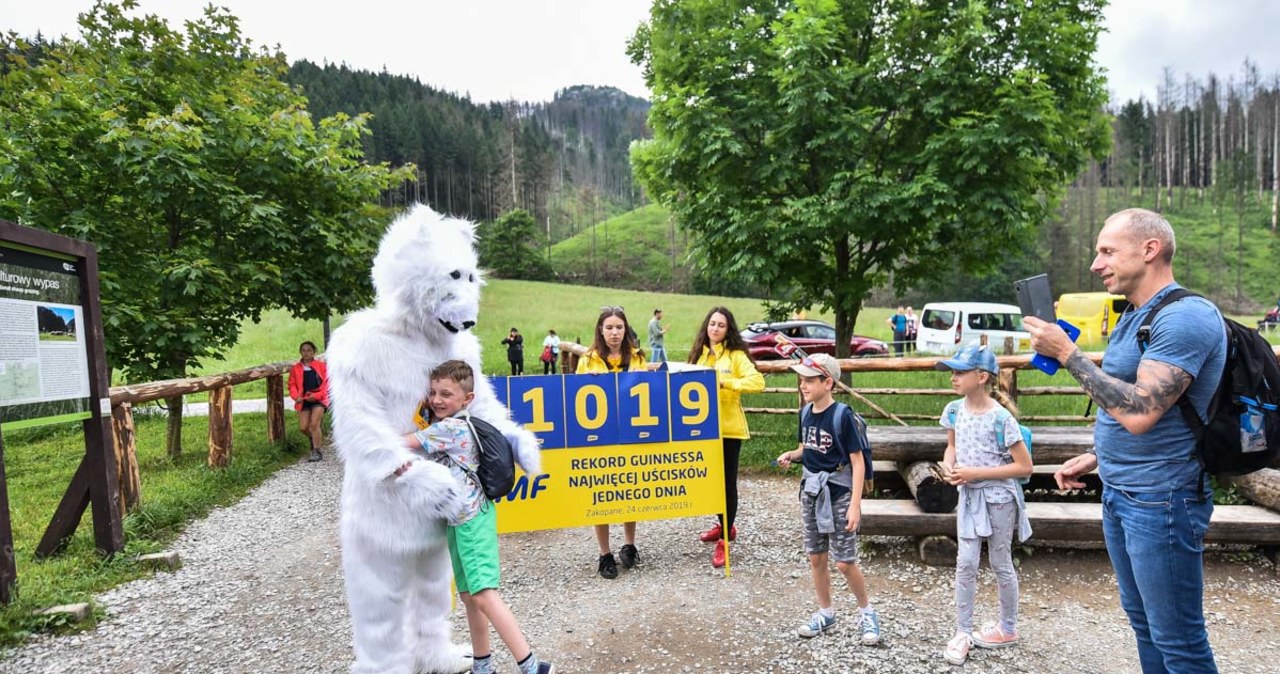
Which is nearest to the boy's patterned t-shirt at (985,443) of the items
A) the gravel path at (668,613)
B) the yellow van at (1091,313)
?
the gravel path at (668,613)

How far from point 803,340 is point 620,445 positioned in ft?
49.9

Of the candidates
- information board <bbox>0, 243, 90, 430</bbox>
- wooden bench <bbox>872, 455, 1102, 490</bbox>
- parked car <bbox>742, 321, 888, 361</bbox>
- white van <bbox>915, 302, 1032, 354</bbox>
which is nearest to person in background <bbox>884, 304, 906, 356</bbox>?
white van <bbox>915, 302, 1032, 354</bbox>

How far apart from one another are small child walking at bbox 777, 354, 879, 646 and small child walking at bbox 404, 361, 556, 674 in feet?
5.00

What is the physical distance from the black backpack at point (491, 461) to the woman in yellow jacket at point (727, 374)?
2.00 metres

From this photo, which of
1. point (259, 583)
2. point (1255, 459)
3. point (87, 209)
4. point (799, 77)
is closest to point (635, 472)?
point (259, 583)

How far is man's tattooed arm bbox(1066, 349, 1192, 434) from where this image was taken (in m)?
1.90

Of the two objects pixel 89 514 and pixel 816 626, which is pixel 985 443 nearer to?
pixel 816 626

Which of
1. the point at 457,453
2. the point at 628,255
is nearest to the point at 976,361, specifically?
the point at 457,453

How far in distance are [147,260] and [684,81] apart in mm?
7148

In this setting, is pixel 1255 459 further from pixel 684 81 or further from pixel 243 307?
pixel 243 307

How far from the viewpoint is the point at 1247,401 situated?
1.93m

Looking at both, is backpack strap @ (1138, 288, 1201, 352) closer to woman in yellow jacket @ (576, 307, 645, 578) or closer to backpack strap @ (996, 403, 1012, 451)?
backpack strap @ (996, 403, 1012, 451)

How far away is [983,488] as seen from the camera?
321 centimetres

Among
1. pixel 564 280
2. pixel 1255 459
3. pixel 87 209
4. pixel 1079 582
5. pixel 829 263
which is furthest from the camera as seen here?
pixel 564 280
